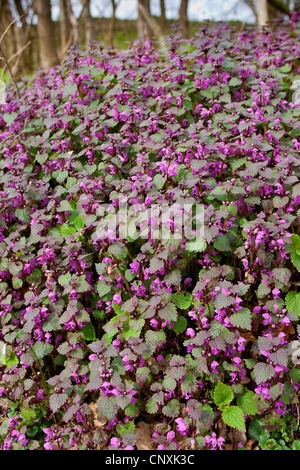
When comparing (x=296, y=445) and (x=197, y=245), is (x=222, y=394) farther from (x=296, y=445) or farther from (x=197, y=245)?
(x=197, y=245)

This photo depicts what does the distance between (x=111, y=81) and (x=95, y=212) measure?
192cm

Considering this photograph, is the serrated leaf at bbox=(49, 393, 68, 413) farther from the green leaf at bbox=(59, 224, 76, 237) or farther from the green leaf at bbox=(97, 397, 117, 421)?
the green leaf at bbox=(59, 224, 76, 237)

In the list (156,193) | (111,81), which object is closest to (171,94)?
(111,81)

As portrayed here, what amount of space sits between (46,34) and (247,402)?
7.92 m

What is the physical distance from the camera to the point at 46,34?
782 cm

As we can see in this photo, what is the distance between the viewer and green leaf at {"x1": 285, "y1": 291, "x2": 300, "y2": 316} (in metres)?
2.78

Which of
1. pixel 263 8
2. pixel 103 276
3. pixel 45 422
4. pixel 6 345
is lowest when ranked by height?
pixel 45 422

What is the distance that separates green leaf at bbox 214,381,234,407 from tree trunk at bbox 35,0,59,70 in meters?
7.22

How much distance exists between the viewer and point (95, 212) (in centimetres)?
330

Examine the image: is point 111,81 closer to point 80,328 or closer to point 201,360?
point 80,328

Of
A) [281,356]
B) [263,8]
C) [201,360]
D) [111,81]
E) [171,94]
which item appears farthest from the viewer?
[263,8]

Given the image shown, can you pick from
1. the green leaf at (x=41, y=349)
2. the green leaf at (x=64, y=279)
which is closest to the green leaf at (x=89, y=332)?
the green leaf at (x=41, y=349)

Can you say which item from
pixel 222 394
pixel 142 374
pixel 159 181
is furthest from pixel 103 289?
pixel 222 394

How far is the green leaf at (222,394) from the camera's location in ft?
8.46
